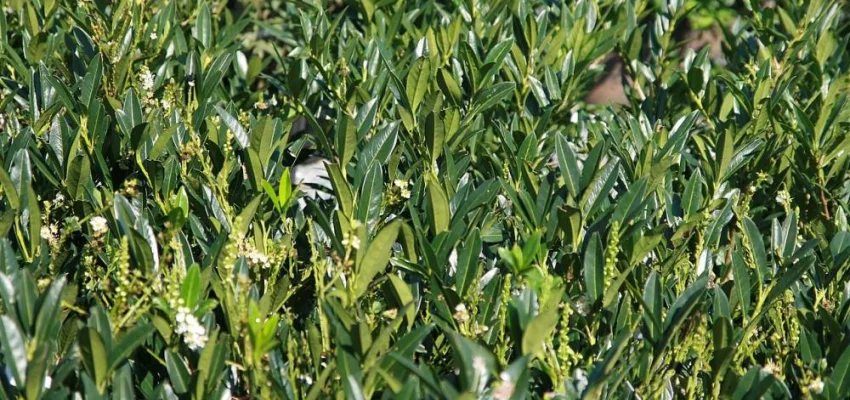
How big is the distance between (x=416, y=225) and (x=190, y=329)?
22.4 inches

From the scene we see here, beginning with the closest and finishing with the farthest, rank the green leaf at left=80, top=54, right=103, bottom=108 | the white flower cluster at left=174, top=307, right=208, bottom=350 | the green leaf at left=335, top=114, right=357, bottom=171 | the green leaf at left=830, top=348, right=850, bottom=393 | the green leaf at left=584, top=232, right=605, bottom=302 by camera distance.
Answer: the white flower cluster at left=174, top=307, right=208, bottom=350, the green leaf at left=830, top=348, right=850, bottom=393, the green leaf at left=584, top=232, right=605, bottom=302, the green leaf at left=335, top=114, right=357, bottom=171, the green leaf at left=80, top=54, right=103, bottom=108

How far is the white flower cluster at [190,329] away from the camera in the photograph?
1.82 metres

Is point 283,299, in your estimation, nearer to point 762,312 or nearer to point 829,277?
point 762,312

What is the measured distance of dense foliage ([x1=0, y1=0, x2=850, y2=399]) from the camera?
1.84 metres

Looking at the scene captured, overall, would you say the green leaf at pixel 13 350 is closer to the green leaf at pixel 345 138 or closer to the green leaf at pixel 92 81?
the green leaf at pixel 345 138

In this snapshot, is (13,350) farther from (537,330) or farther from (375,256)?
(537,330)

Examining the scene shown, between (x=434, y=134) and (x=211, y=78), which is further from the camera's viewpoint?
(x=211, y=78)

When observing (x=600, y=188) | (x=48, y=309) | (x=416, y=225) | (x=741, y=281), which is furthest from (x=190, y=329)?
(x=741, y=281)

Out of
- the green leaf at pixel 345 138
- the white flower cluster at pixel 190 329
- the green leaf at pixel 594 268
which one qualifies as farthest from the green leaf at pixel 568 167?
the white flower cluster at pixel 190 329

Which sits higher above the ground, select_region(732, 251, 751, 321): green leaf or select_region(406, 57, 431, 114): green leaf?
select_region(406, 57, 431, 114): green leaf

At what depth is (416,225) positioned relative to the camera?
2.17 metres

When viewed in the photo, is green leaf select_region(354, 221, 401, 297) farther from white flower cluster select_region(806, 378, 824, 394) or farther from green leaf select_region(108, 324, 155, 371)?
white flower cluster select_region(806, 378, 824, 394)

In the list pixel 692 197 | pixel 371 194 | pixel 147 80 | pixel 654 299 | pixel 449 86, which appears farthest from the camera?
pixel 449 86

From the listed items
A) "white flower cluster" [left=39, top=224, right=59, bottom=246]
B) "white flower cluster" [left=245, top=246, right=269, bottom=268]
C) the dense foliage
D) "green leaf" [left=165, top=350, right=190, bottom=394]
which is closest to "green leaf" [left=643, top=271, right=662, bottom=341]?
the dense foliage
